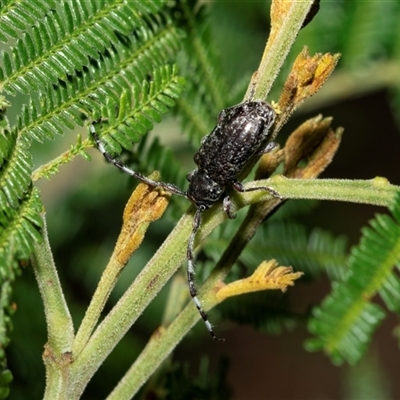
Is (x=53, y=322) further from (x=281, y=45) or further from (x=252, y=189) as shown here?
(x=281, y=45)

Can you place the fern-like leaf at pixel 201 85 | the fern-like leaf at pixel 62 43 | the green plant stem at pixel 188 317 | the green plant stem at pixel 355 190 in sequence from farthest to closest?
the fern-like leaf at pixel 201 85
the green plant stem at pixel 188 317
the fern-like leaf at pixel 62 43
the green plant stem at pixel 355 190

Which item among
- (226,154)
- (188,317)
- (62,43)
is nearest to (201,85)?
(226,154)

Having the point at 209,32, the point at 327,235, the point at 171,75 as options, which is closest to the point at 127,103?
the point at 171,75

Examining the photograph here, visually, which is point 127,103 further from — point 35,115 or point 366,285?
point 366,285

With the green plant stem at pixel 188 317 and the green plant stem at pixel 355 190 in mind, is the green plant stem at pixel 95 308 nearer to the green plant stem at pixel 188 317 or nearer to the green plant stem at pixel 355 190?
the green plant stem at pixel 188 317

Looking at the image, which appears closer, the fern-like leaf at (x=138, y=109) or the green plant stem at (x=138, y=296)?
the green plant stem at (x=138, y=296)

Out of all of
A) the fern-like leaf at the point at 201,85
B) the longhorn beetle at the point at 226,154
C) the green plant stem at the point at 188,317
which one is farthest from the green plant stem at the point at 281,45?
the fern-like leaf at the point at 201,85
